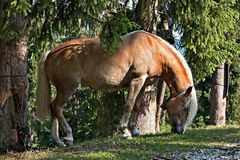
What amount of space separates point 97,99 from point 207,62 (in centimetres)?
455

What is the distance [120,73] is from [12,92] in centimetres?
273

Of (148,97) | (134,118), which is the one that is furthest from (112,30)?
(148,97)

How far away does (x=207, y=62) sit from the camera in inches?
603

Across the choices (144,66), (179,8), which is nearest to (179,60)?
(144,66)

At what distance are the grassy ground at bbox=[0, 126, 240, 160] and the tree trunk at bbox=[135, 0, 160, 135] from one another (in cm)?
237

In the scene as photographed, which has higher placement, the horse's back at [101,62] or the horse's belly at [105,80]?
the horse's back at [101,62]

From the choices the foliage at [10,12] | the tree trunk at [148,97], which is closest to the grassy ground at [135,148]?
the foliage at [10,12]

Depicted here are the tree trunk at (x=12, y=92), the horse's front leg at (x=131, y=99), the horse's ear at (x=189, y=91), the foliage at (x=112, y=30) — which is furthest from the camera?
the horse's ear at (x=189, y=91)

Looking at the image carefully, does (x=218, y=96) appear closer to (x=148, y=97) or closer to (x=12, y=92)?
(x=148, y=97)

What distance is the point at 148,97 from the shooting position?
13641 mm

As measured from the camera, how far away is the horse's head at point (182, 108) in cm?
1122

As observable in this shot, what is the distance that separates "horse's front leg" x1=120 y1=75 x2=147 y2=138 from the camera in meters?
10.8

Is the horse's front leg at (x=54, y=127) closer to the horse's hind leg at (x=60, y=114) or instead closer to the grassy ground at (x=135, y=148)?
the horse's hind leg at (x=60, y=114)

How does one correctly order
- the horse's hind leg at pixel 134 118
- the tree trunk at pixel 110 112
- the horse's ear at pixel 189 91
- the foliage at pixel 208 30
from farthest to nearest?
the tree trunk at pixel 110 112 < the foliage at pixel 208 30 < the horse's hind leg at pixel 134 118 < the horse's ear at pixel 189 91
